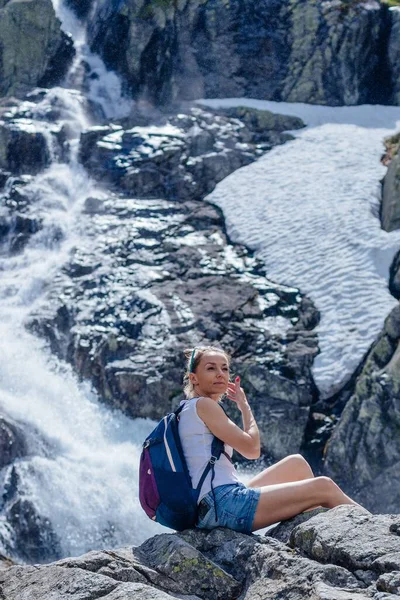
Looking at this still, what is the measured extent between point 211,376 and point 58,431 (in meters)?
12.0

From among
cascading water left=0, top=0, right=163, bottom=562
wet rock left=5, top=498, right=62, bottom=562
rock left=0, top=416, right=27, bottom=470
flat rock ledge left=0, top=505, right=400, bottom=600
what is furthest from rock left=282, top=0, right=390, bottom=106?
flat rock ledge left=0, top=505, right=400, bottom=600

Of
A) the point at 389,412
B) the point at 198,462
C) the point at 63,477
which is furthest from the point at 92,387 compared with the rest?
the point at 198,462

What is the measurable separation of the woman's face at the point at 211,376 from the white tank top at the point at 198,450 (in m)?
0.28

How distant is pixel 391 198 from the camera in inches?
965

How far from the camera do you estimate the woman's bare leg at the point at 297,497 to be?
21.5ft

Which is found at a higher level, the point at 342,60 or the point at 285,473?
the point at 342,60

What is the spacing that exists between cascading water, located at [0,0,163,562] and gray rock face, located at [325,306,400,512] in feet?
14.0

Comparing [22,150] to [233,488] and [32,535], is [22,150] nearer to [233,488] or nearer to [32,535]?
[32,535]

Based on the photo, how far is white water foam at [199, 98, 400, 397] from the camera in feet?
67.5

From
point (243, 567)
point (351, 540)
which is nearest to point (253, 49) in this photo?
point (243, 567)

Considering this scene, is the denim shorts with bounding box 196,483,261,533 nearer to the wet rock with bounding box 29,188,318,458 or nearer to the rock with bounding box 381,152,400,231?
the wet rock with bounding box 29,188,318,458

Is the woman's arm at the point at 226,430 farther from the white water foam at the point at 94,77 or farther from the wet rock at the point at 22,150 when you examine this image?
the white water foam at the point at 94,77

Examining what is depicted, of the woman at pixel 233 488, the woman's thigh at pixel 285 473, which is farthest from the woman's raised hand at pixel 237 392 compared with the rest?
the woman's thigh at pixel 285 473

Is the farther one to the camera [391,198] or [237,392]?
[391,198]
